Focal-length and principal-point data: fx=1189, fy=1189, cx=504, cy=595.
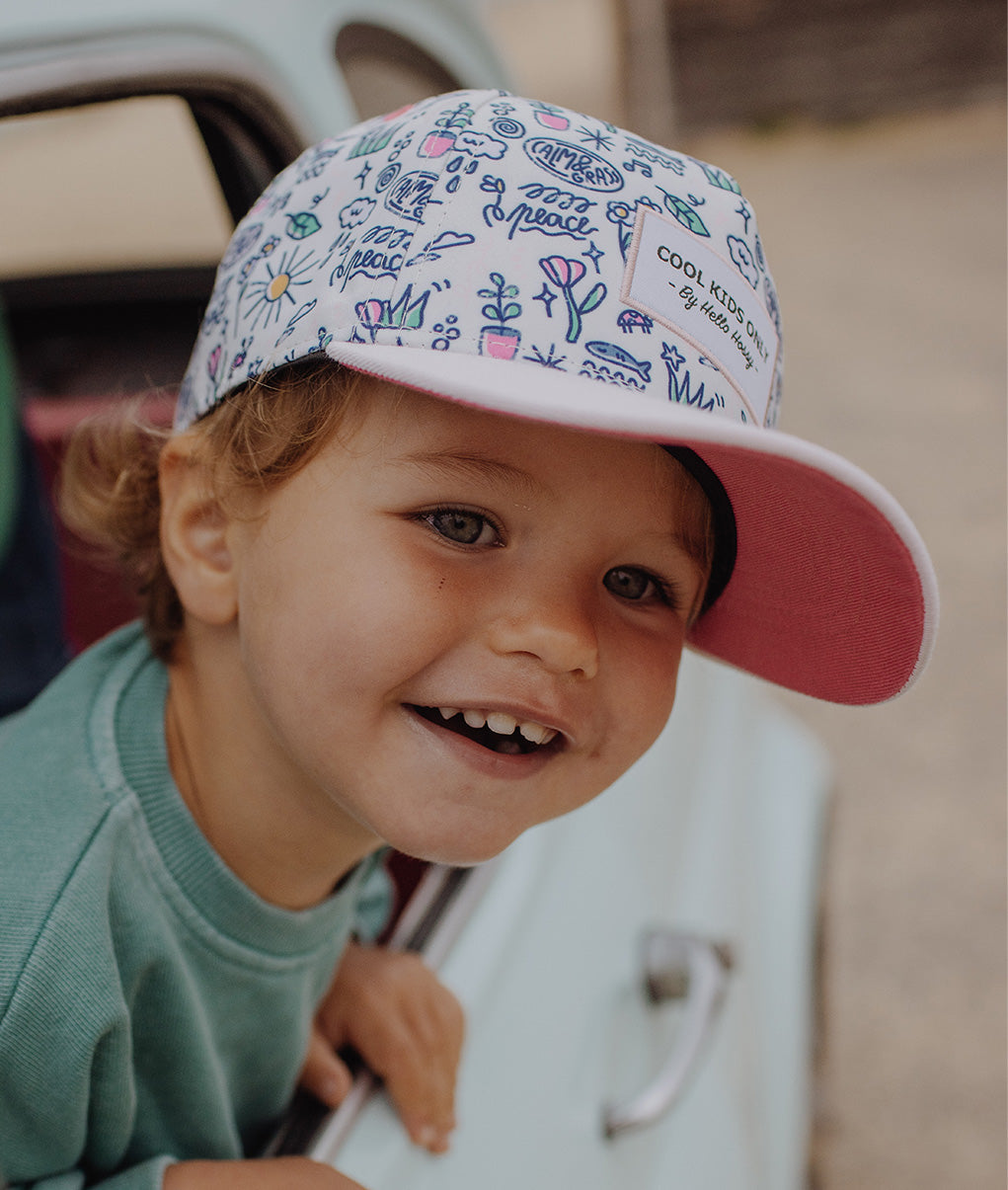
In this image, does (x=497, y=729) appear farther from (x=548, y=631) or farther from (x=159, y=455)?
(x=159, y=455)

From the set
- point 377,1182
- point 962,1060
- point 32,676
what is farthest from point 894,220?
point 377,1182

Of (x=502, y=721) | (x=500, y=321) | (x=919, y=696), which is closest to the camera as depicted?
(x=500, y=321)

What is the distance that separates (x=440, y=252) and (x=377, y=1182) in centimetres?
71

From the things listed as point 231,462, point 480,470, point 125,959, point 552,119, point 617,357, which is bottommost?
point 125,959

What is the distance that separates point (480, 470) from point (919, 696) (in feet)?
9.42

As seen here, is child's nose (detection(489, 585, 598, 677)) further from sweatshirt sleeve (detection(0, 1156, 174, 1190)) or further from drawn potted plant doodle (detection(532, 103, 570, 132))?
sweatshirt sleeve (detection(0, 1156, 174, 1190))

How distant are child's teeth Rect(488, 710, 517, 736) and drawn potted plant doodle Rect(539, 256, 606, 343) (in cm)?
26

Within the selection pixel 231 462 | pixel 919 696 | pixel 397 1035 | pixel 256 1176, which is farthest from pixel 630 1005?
pixel 919 696

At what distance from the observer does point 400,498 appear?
81cm

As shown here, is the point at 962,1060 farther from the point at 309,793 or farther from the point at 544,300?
the point at 544,300

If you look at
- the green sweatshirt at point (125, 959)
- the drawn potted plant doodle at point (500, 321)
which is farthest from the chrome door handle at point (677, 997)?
the drawn potted plant doodle at point (500, 321)

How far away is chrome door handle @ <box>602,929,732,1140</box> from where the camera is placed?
3.85 feet

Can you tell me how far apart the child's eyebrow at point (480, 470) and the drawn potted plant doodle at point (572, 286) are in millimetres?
99

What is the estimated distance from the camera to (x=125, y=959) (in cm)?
88
